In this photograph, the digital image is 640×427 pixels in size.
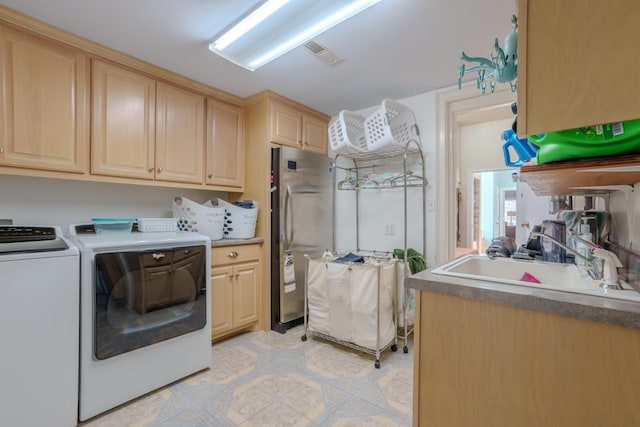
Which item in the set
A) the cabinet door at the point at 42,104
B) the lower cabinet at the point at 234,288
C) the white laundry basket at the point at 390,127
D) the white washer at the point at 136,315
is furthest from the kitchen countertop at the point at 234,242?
the white laundry basket at the point at 390,127

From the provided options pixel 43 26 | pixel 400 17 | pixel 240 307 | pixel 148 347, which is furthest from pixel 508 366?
pixel 43 26

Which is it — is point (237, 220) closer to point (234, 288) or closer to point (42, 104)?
point (234, 288)

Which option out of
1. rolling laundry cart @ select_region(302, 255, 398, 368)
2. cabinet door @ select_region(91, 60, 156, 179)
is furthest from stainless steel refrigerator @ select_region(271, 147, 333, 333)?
cabinet door @ select_region(91, 60, 156, 179)

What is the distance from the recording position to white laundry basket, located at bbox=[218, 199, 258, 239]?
252 centimetres

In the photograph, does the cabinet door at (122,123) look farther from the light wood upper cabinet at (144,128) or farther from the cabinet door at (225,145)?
the cabinet door at (225,145)

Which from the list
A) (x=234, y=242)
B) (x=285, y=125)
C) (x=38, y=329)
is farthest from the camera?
(x=285, y=125)

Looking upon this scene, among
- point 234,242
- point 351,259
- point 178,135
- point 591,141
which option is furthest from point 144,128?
point 591,141

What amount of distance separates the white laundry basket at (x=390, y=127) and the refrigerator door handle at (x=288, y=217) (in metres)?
0.83

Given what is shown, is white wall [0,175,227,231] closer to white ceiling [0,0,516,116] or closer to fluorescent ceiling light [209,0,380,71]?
white ceiling [0,0,516,116]

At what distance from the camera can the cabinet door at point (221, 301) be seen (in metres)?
2.29

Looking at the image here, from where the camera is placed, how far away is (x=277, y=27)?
161 cm

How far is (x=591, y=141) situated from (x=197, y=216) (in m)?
2.32

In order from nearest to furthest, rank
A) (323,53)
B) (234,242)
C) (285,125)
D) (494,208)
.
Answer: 1. (323,53)
2. (234,242)
3. (285,125)
4. (494,208)

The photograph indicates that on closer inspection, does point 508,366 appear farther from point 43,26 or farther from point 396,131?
point 43,26
